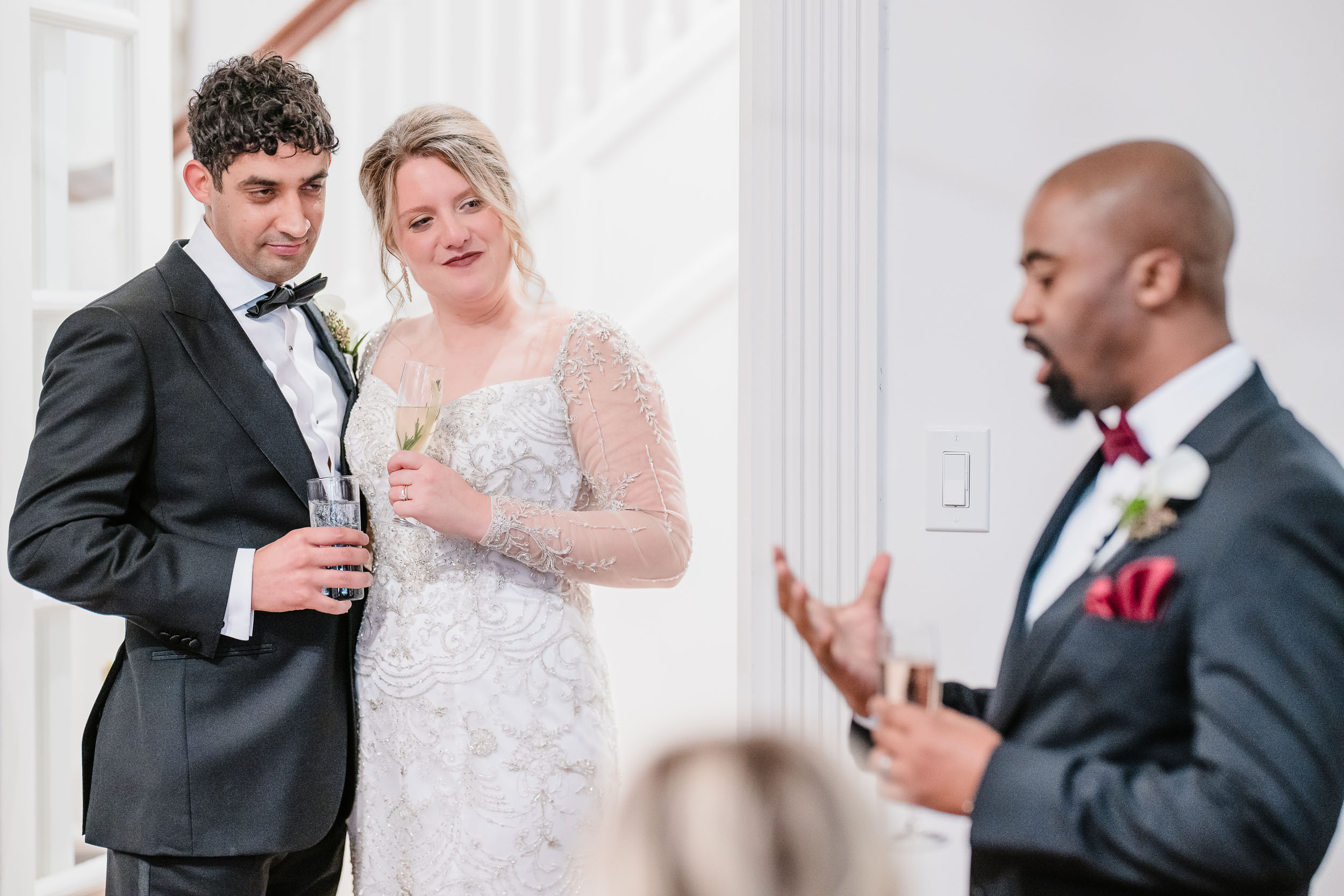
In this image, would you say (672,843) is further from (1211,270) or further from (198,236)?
(198,236)

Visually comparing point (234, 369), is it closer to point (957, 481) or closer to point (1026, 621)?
point (957, 481)

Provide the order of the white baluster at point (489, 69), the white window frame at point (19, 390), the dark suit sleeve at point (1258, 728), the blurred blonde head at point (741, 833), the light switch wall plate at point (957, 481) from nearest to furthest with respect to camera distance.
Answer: the blurred blonde head at point (741, 833)
the dark suit sleeve at point (1258, 728)
the light switch wall plate at point (957, 481)
the white window frame at point (19, 390)
the white baluster at point (489, 69)

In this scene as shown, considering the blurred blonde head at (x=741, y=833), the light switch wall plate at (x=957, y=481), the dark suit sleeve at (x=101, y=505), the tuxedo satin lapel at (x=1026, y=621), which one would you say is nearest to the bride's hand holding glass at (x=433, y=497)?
the dark suit sleeve at (x=101, y=505)

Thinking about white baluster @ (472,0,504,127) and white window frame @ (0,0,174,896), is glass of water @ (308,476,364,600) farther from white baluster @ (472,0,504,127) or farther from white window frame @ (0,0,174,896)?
white baluster @ (472,0,504,127)

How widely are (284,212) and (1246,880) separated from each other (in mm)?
1500

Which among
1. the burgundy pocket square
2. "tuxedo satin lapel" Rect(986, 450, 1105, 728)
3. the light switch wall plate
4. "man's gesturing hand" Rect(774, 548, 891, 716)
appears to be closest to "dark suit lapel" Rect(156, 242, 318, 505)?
"man's gesturing hand" Rect(774, 548, 891, 716)

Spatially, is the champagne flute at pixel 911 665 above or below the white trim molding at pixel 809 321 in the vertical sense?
below

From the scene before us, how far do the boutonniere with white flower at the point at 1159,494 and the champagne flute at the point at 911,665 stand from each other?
188mm

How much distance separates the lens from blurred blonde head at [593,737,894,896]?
0.70 metres

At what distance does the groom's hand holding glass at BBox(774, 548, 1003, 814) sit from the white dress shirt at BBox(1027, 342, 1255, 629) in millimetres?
148

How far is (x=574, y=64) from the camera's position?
341cm

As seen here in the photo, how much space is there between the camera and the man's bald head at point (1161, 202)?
1049 mm

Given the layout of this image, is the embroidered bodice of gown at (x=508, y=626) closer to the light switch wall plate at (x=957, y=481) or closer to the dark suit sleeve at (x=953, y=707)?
the light switch wall plate at (x=957, y=481)

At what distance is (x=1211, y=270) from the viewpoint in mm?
1062
